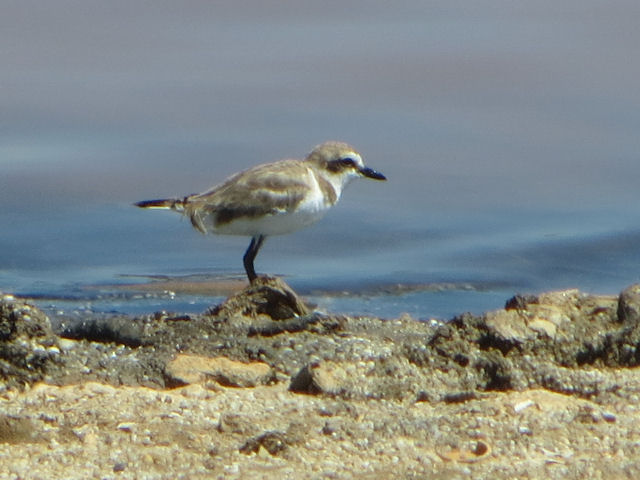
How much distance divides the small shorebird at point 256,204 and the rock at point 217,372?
3112mm

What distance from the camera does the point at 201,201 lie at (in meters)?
7.68

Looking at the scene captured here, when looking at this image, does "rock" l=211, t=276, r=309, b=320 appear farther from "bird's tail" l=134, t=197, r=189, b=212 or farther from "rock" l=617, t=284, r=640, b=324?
"bird's tail" l=134, t=197, r=189, b=212

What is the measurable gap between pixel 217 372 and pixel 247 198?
3355 millimetres

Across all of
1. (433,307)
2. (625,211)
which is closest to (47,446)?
(433,307)

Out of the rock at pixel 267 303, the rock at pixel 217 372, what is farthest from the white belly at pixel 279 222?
the rock at pixel 217 372

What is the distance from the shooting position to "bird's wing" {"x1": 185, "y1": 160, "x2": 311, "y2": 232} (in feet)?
25.0

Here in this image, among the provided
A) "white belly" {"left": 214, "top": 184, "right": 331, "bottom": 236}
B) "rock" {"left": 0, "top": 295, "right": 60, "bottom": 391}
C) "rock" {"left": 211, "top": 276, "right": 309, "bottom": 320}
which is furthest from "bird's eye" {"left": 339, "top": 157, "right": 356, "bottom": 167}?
"rock" {"left": 0, "top": 295, "right": 60, "bottom": 391}

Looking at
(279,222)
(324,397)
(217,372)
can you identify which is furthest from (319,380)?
(279,222)

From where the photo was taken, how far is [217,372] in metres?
4.33

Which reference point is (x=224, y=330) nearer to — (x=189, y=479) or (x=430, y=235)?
(x=189, y=479)

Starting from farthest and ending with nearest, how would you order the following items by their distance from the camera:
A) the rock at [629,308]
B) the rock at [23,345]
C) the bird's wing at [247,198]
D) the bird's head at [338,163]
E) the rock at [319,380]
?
the bird's head at [338,163] → the bird's wing at [247,198] → the rock at [629,308] → the rock at [23,345] → the rock at [319,380]

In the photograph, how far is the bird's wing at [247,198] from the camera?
25.0 feet

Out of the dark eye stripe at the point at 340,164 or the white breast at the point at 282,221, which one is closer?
the white breast at the point at 282,221

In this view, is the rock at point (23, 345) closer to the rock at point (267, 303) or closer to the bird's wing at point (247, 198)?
the rock at point (267, 303)
